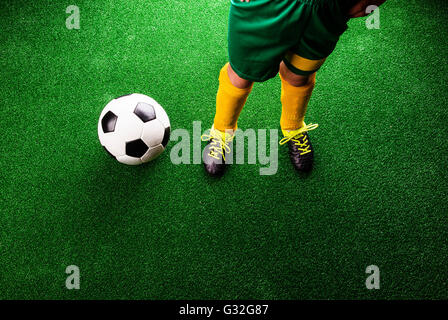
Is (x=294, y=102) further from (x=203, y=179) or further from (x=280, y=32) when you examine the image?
(x=203, y=179)

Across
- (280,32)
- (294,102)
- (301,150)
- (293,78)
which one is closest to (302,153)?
(301,150)

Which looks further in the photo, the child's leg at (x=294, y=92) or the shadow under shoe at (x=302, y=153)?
the shadow under shoe at (x=302, y=153)

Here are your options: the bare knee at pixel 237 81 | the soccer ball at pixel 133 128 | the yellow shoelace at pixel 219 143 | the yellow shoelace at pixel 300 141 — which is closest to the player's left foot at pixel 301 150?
the yellow shoelace at pixel 300 141

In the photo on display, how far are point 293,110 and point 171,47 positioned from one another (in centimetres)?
82

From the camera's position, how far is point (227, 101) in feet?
3.54

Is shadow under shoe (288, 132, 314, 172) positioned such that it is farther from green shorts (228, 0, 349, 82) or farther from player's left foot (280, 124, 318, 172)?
green shorts (228, 0, 349, 82)

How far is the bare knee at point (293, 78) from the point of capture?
3.25 ft

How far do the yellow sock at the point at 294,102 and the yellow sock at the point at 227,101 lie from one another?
15cm

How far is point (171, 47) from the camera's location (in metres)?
1.61

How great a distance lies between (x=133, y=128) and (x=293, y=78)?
0.61 m

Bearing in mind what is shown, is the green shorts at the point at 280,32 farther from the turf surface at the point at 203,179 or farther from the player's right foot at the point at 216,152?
the turf surface at the point at 203,179

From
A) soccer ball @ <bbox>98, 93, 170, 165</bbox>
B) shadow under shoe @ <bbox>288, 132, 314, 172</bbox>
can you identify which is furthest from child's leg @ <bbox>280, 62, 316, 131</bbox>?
soccer ball @ <bbox>98, 93, 170, 165</bbox>

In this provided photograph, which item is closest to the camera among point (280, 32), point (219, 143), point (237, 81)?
point (280, 32)
